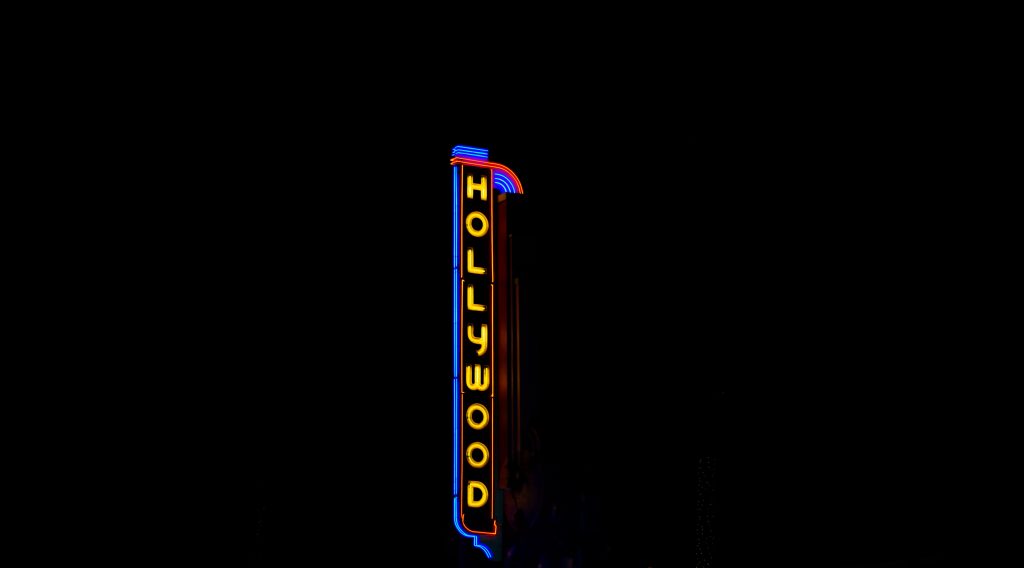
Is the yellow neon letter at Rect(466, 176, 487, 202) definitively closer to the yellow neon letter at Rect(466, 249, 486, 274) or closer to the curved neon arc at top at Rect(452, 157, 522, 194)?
the curved neon arc at top at Rect(452, 157, 522, 194)

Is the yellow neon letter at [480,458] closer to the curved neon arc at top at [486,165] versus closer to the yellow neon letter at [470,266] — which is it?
the yellow neon letter at [470,266]

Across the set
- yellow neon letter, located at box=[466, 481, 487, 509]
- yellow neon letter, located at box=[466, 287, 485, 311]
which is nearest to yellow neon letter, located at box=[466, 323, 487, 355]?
yellow neon letter, located at box=[466, 287, 485, 311]

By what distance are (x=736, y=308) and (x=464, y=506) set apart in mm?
4280

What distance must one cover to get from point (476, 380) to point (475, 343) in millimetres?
333

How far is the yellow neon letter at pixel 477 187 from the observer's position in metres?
12.7

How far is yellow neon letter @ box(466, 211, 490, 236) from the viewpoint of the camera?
12633 mm

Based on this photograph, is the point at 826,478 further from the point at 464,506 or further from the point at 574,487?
the point at 464,506

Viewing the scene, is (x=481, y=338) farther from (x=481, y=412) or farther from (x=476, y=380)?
(x=481, y=412)

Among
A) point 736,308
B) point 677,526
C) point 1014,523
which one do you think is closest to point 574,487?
point 677,526

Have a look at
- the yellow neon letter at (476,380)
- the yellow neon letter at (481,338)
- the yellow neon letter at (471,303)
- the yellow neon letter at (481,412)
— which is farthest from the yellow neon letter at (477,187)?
the yellow neon letter at (481,412)

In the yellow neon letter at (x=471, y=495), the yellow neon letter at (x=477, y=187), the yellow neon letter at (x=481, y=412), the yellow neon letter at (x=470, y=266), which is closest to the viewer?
the yellow neon letter at (x=471, y=495)

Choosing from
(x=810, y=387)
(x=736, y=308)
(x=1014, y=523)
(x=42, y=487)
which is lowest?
(x=1014, y=523)

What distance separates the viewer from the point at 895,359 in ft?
44.3

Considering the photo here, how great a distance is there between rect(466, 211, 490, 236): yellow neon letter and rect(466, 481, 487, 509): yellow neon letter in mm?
2277
